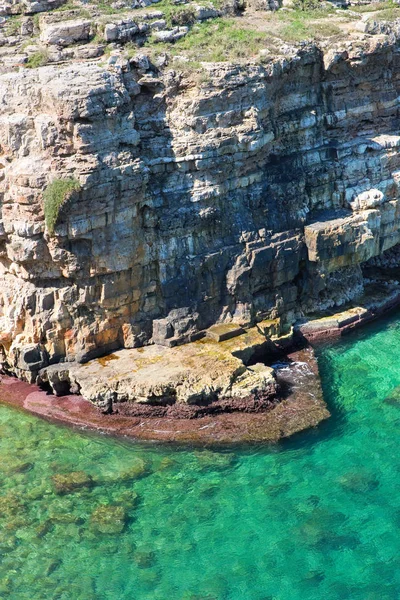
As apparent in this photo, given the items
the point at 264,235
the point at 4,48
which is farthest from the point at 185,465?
the point at 4,48

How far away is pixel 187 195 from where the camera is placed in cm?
2678

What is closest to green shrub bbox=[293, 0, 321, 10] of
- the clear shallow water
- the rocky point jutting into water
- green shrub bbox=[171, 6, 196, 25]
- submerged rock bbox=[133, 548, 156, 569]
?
the rocky point jutting into water

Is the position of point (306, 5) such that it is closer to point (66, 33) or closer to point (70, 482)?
point (66, 33)

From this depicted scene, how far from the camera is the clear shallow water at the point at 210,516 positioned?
65.3 feet

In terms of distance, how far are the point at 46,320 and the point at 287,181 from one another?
954 cm

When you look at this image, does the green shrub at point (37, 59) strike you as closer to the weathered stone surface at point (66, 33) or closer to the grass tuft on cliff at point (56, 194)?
the weathered stone surface at point (66, 33)

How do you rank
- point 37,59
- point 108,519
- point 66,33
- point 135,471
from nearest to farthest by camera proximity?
point 108,519, point 135,471, point 37,59, point 66,33

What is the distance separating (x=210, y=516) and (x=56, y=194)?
988 cm

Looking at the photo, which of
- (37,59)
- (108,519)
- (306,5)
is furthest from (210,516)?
(306,5)

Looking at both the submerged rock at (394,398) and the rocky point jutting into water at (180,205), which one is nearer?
the rocky point jutting into water at (180,205)

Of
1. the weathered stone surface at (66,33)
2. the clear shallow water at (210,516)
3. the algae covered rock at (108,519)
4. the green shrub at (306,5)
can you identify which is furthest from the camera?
the green shrub at (306,5)

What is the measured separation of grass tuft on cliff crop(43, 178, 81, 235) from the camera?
24.1m

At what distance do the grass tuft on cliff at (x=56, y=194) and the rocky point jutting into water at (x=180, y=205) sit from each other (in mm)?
90

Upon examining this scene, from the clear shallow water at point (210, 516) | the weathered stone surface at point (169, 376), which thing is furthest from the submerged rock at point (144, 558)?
the weathered stone surface at point (169, 376)
